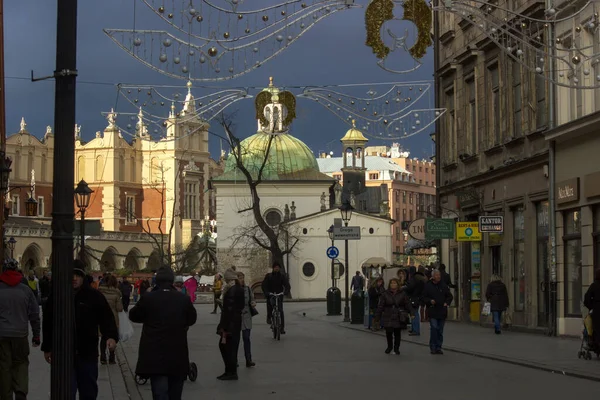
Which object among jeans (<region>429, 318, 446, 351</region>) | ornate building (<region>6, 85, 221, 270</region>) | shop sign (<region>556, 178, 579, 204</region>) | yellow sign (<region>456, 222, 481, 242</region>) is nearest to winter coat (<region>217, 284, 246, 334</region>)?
jeans (<region>429, 318, 446, 351</region>)

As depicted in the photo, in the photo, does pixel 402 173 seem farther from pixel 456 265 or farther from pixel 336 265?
pixel 456 265

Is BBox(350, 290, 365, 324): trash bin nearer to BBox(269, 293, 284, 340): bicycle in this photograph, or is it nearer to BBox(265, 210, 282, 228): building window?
BBox(269, 293, 284, 340): bicycle

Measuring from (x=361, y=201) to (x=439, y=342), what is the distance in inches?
4493

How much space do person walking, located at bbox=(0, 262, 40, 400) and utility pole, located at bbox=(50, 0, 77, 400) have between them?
403 cm

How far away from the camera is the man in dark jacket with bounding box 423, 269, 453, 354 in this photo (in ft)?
79.2

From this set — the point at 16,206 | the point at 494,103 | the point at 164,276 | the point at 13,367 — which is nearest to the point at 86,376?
the point at 164,276

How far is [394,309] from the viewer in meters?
24.2

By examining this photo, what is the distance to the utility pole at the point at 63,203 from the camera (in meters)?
9.76

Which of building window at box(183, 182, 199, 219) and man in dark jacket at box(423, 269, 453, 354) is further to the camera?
building window at box(183, 182, 199, 219)

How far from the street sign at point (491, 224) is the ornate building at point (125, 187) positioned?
7360 centimetres

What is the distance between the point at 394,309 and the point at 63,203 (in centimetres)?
1498

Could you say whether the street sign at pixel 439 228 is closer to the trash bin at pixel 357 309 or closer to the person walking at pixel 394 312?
the trash bin at pixel 357 309

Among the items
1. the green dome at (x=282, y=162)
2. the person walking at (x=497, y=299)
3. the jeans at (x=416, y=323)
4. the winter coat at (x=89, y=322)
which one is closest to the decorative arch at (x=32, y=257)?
the green dome at (x=282, y=162)

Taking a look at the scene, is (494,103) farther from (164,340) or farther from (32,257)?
(32,257)
